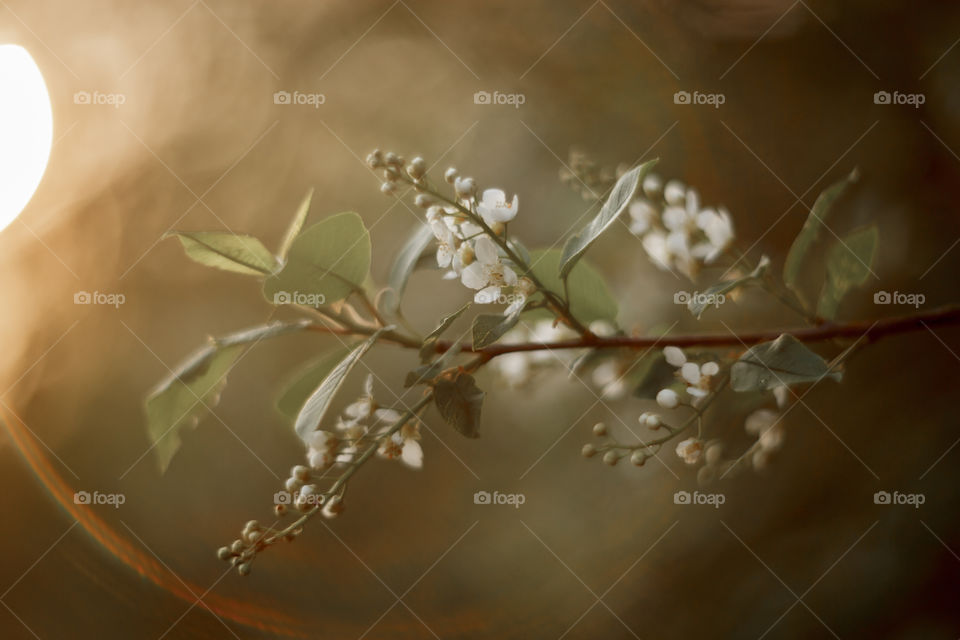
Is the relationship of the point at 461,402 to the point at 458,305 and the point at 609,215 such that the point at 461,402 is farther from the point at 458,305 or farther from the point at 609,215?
the point at 458,305

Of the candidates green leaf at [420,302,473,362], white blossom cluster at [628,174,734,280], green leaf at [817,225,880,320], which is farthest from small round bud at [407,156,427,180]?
green leaf at [817,225,880,320]

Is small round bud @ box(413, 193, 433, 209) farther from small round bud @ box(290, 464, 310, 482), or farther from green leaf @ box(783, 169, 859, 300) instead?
green leaf @ box(783, 169, 859, 300)

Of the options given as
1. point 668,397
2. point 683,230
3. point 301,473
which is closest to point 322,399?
point 301,473

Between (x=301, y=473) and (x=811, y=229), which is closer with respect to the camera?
(x=301, y=473)

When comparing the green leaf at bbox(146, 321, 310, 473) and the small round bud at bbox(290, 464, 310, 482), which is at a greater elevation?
the green leaf at bbox(146, 321, 310, 473)

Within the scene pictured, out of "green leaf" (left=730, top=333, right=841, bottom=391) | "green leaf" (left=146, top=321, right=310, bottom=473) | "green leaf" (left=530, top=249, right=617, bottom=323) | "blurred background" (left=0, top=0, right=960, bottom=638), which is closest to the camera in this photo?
"green leaf" (left=730, top=333, right=841, bottom=391)

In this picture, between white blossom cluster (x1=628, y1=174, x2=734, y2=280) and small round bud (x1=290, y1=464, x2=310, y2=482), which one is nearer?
small round bud (x1=290, y1=464, x2=310, y2=482)
